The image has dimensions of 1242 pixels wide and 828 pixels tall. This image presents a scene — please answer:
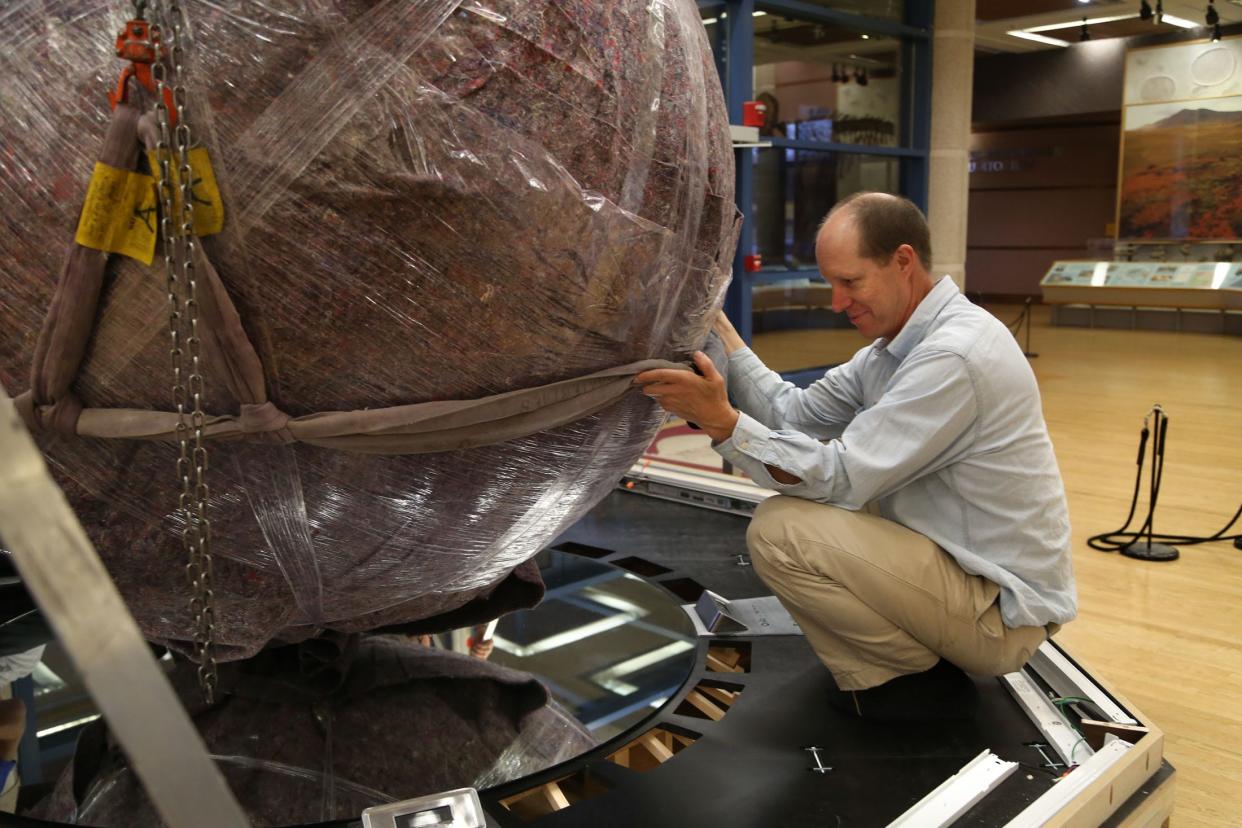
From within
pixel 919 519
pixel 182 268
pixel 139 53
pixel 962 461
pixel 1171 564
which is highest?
pixel 139 53

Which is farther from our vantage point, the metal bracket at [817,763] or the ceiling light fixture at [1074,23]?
the ceiling light fixture at [1074,23]

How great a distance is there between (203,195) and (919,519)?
1.33 m

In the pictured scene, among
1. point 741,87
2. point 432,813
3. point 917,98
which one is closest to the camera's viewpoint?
point 432,813

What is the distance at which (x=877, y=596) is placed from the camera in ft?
6.52

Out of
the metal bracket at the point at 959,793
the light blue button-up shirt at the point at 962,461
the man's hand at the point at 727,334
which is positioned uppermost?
the man's hand at the point at 727,334

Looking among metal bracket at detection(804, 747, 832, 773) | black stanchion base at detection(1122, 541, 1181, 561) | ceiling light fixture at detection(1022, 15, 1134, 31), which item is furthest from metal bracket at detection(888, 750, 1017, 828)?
ceiling light fixture at detection(1022, 15, 1134, 31)

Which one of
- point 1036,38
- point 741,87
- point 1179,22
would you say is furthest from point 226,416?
point 1036,38

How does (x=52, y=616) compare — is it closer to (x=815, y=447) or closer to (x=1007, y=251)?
(x=815, y=447)

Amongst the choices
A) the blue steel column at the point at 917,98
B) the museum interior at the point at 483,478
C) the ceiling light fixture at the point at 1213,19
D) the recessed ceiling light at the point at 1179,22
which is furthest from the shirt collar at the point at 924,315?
the recessed ceiling light at the point at 1179,22

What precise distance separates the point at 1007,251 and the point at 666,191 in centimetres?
1553

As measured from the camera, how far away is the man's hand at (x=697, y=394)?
173cm

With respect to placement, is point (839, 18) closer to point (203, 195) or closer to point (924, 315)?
point (924, 315)

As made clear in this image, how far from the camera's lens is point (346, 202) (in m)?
1.36

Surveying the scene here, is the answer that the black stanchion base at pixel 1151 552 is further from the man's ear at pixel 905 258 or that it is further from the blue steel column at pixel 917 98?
the blue steel column at pixel 917 98
